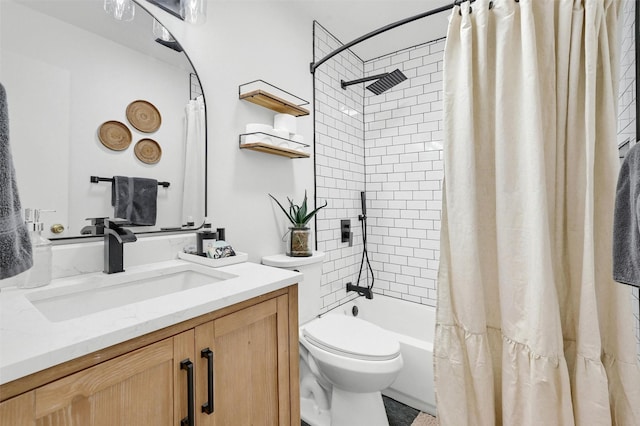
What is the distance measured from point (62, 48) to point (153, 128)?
0.39 meters

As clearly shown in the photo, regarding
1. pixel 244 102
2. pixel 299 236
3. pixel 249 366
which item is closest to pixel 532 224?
pixel 249 366

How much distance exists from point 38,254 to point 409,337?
195cm

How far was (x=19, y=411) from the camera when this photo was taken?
0.57 meters

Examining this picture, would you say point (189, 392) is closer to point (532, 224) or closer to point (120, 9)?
point (532, 224)

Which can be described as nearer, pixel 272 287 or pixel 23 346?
pixel 23 346

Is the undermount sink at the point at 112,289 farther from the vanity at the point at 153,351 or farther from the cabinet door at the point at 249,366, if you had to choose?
the cabinet door at the point at 249,366

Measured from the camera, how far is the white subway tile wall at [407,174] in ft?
8.38

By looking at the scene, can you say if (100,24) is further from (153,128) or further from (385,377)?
(385,377)

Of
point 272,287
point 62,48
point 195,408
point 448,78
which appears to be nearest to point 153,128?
point 62,48

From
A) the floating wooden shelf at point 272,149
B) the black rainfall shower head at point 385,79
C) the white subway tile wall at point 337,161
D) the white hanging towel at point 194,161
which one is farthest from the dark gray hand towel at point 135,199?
the black rainfall shower head at point 385,79

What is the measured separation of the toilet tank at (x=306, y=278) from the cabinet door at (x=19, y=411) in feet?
3.91

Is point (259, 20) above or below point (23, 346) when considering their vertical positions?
above

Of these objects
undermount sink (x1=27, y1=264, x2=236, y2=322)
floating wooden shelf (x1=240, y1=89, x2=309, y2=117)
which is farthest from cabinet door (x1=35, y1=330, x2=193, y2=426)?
floating wooden shelf (x1=240, y1=89, x2=309, y2=117)

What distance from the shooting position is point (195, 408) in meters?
0.84
